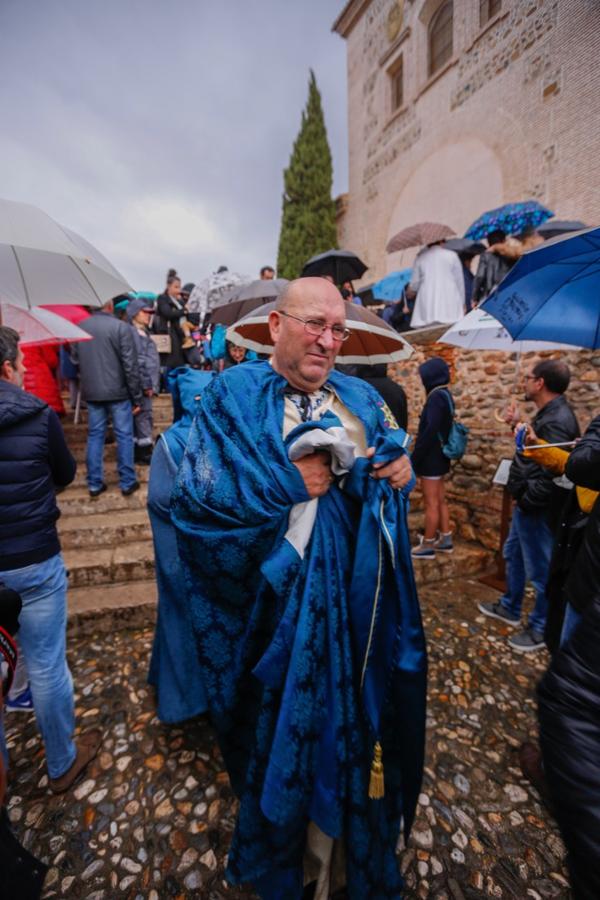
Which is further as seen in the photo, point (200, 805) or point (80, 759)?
point (80, 759)

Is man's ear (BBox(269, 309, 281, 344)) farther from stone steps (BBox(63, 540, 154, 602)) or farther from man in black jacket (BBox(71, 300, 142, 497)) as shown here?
man in black jacket (BBox(71, 300, 142, 497))

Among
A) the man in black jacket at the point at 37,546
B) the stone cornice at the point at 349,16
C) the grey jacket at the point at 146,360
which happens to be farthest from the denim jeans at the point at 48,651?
the stone cornice at the point at 349,16

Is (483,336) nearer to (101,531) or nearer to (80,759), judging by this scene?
(101,531)

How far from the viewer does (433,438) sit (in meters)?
4.21

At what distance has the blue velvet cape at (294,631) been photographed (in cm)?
125

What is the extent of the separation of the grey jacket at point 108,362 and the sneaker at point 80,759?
3.25 metres

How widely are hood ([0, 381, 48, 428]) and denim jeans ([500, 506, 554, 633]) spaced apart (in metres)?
3.61

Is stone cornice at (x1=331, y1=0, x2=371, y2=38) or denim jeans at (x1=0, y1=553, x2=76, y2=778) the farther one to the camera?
stone cornice at (x1=331, y1=0, x2=371, y2=38)

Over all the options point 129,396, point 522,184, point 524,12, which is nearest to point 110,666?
point 129,396

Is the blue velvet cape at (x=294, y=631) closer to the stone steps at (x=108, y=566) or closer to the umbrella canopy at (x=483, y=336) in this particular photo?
the stone steps at (x=108, y=566)

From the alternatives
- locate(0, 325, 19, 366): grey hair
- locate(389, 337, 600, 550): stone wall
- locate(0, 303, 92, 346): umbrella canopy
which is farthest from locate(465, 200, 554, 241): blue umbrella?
locate(0, 325, 19, 366): grey hair

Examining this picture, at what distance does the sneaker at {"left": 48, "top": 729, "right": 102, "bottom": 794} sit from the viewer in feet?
6.70

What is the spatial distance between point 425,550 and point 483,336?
2.45 meters

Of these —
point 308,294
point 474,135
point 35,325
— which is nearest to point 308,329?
point 308,294
